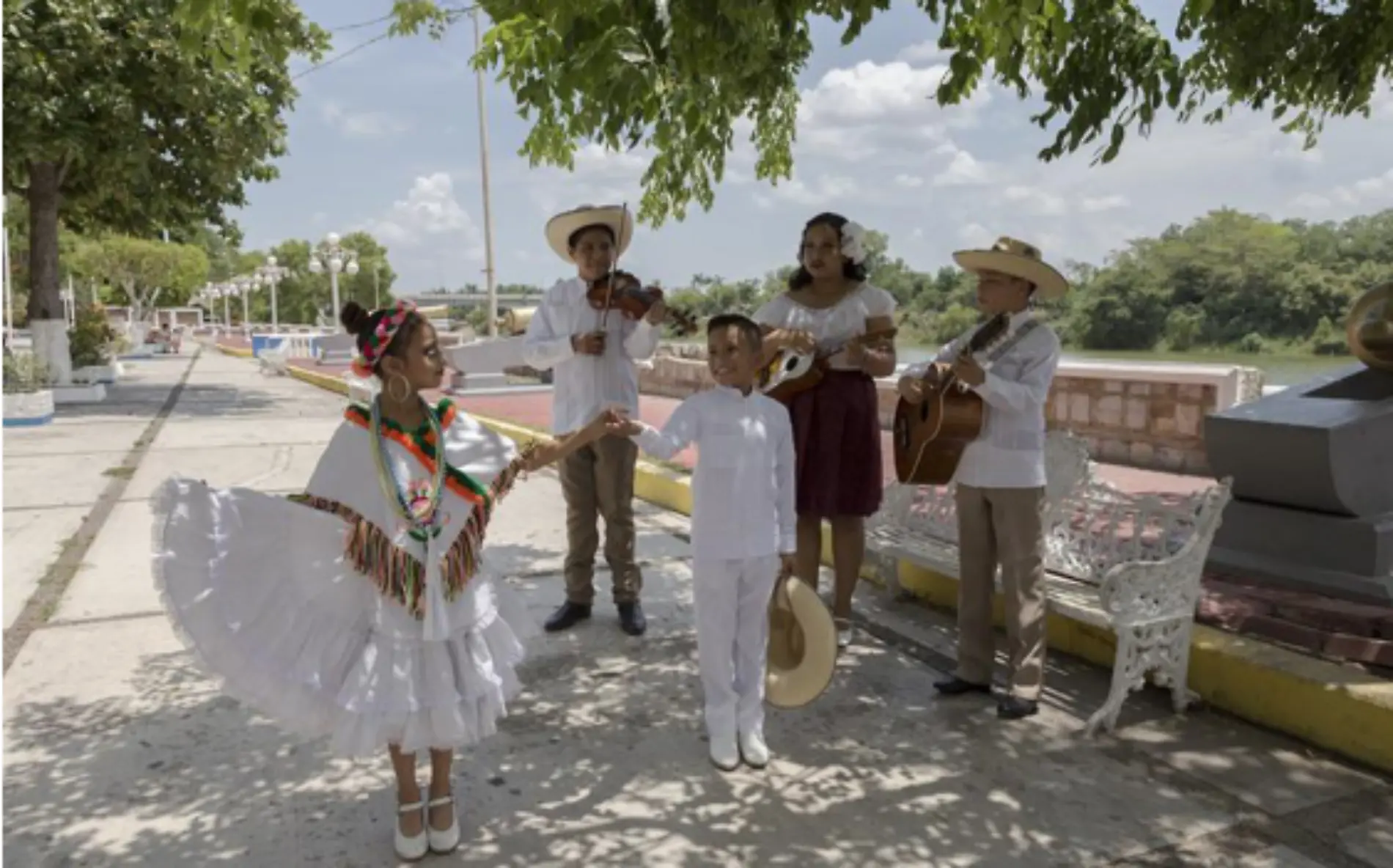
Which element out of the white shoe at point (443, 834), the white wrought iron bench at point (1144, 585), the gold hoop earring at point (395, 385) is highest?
the gold hoop earring at point (395, 385)

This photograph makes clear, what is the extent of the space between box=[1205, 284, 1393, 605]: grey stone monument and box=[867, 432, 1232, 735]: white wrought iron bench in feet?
2.66

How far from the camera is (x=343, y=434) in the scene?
104 inches

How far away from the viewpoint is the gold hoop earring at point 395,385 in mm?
2623

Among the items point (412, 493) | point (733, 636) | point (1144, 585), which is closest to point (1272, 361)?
point (1144, 585)

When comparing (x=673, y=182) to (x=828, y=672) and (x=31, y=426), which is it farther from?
(x=31, y=426)

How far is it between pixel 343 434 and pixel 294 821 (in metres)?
1.19

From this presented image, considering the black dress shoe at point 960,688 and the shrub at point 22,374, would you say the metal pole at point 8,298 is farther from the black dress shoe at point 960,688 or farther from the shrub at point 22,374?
the black dress shoe at point 960,688

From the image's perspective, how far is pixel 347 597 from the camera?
8.73 feet

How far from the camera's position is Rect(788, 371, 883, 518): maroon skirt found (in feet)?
13.4

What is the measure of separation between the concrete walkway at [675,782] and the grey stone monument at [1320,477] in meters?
1.36

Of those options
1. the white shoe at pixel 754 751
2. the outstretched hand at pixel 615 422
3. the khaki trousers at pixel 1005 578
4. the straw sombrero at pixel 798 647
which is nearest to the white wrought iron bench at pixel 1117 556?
the khaki trousers at pixel 1005 578

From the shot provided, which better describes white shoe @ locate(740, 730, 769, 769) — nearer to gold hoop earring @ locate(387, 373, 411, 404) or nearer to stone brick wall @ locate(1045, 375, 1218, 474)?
gold hoop earring @ locate(387, 373, 411, 404)

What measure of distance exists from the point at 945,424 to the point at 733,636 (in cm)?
113

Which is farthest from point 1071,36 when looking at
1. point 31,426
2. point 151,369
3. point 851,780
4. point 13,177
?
point 151,369
